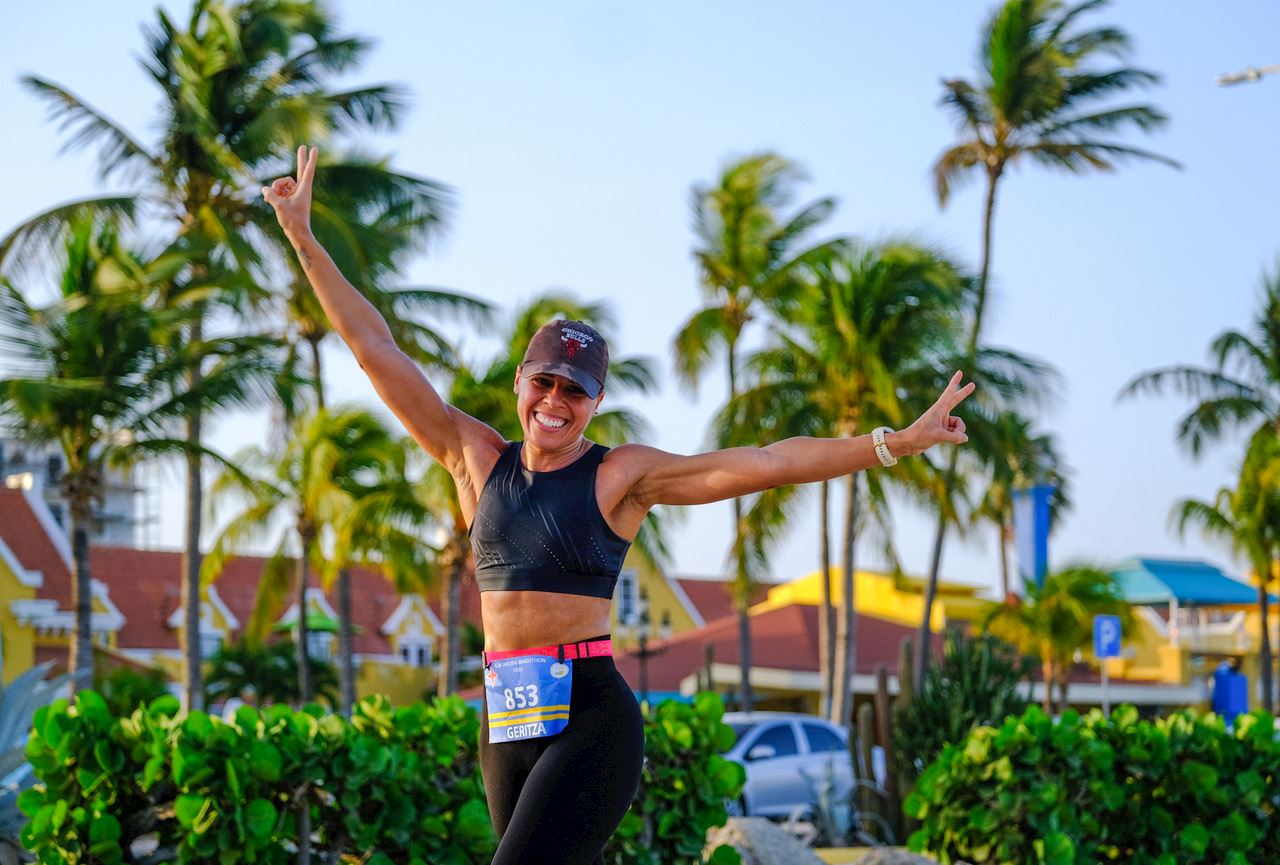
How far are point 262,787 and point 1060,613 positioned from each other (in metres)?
29.8

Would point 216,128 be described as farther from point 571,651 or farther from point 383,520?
point 571,651

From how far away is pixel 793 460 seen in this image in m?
3.69

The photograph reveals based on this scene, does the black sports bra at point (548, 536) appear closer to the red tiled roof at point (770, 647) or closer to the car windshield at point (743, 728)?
the car windshield at point (743, 728)

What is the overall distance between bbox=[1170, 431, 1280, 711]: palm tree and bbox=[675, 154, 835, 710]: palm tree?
33.0 ft

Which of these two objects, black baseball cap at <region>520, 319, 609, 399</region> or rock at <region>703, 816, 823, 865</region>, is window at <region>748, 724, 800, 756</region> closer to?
rock at <region>703, 816, 823, 865</region>

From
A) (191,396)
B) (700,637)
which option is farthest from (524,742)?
(700,637)

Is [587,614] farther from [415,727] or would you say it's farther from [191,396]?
[191,396]

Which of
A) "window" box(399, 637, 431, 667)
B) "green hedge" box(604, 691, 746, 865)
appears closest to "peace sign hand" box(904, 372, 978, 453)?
"green hedge" box(604, 691, 746, 865)

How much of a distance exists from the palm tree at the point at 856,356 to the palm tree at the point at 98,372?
905 centimetres

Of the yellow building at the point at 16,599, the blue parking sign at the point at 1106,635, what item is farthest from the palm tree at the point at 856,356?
the yellow building at the point at 16,599

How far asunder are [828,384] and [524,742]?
69.9ft

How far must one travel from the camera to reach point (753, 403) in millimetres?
24859

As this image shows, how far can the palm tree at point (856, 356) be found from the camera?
23.9m

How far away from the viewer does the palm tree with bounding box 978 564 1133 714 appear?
34000 mm
